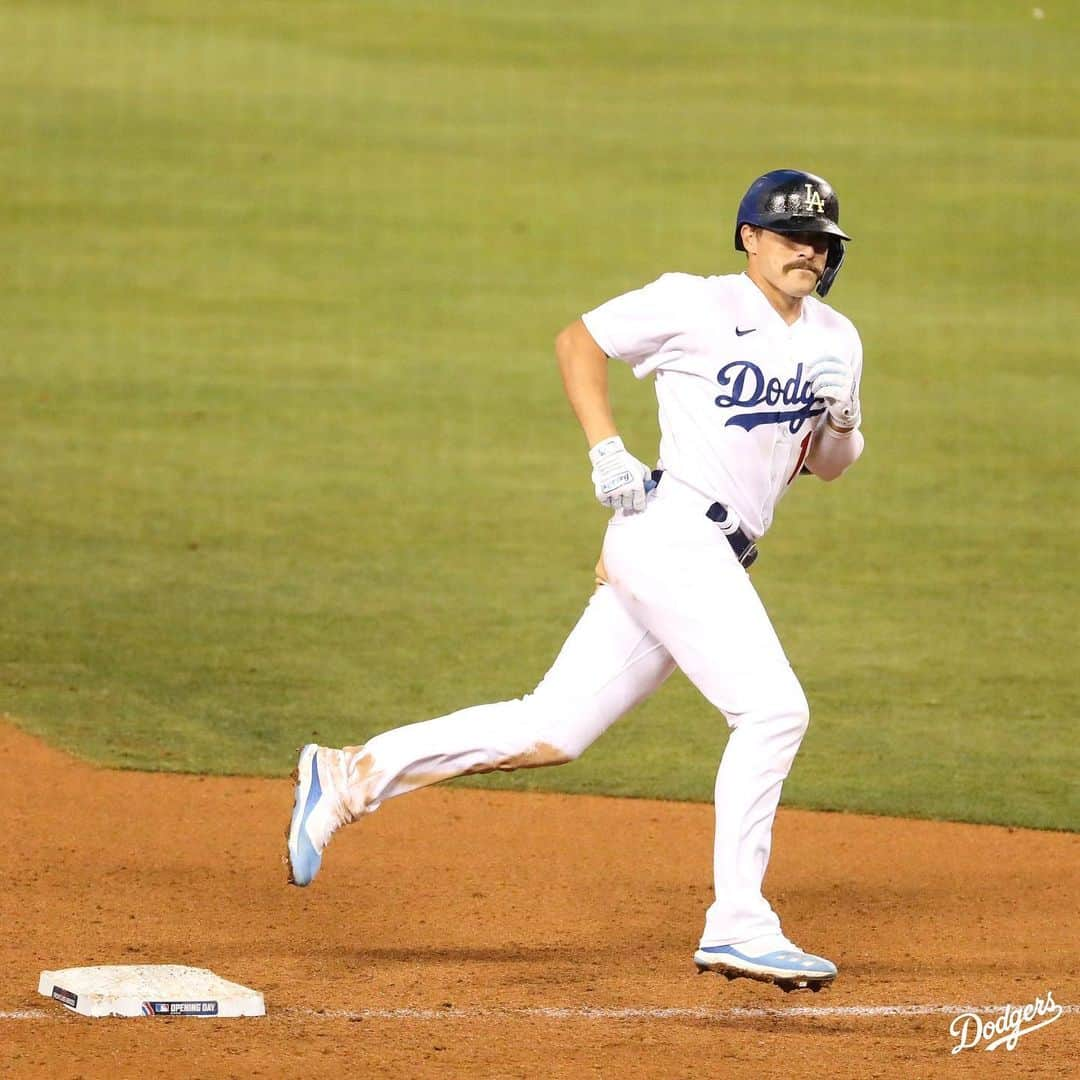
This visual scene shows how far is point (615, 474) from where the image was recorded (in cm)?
527

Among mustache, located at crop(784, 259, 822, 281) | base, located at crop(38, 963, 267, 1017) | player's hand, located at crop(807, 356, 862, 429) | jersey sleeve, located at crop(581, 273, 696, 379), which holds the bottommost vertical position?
base, located at crop(38, 963, 267, 1017)

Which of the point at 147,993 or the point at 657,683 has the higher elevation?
the point at 657,683

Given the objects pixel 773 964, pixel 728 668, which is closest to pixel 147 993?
pixel 773 964

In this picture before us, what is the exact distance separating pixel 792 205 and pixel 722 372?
1.53 ft

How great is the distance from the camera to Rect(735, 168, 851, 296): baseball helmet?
17.6ft

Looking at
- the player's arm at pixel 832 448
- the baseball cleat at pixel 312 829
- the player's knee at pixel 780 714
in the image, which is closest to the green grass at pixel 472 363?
the player's arm at pixel 832 448

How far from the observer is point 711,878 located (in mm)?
6598

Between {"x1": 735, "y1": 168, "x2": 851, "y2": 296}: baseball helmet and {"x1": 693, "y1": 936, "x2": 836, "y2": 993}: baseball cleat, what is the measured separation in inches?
68.2

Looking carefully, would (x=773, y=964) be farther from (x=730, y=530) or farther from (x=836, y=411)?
(x=836, y=411)

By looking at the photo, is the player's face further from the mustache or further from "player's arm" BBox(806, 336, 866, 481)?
"player's arm" BBox(806, 336, 866, 481)

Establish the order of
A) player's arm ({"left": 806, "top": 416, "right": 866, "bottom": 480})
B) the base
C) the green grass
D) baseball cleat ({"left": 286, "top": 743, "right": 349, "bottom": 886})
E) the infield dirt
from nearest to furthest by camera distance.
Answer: the infield dirt < the base < baseball cleat ({"left": 286, "top": 743, "right": 349, "bottom": 886}) < player's arm ({"left": 806, "top": 416, "right": 866, "bottom": 480}) < the green grass

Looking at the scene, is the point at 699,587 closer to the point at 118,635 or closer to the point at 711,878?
the point at 711,878

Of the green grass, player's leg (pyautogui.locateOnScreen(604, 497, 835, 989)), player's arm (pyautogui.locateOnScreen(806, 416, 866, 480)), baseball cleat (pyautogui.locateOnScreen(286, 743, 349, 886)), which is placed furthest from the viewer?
the green grass

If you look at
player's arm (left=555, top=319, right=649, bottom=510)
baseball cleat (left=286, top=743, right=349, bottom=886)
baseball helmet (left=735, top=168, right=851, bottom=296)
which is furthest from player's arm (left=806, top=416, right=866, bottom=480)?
baseball cleat (left=286, top=743, right=349, bottom=886)
